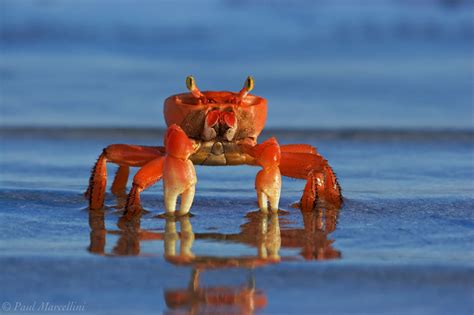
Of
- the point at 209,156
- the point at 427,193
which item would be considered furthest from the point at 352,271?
the point at 427,193

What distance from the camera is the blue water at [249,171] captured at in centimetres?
427

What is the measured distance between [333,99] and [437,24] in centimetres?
930

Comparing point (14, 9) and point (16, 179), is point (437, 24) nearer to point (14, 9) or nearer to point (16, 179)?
point (14, 9)

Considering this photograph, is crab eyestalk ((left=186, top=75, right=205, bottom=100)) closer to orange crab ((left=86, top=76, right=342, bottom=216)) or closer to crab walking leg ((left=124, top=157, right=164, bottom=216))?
orange crab ((left=86, top=76, right=342, bottom=216))

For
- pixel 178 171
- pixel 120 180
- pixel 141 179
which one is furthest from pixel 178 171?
pixel 120 180

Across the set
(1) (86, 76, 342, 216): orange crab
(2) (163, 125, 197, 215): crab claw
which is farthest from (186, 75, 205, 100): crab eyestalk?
(2) (163, 125, 197, 215): crab claw

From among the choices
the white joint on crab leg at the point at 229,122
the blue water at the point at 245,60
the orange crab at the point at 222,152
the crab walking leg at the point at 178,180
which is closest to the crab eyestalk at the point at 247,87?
the orange crab at the point at 222,152

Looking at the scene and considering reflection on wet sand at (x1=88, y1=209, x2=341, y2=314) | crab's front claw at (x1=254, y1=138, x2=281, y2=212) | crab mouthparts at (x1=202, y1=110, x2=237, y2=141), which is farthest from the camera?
crab mouthparts at (x1=202, y1=110, x2=237, y2=141)

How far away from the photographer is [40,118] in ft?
34.7

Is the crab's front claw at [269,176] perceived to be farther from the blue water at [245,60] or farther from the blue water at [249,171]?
the blue water at [245,60]

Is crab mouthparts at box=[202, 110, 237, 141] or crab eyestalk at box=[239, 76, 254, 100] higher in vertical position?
crab eyestalk at box=[239, 76, 254, 100]

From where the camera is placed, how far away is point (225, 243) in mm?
5016

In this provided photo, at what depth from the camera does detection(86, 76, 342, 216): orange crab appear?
5.70 m

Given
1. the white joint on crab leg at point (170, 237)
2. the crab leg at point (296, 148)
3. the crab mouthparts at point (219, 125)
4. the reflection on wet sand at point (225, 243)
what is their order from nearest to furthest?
the reflection on wet sand at point (225, 243), the white joint on crab leg at point (170, 237), the crab mouthparts at point (219, 125), the crab leg at point (296, 148)
